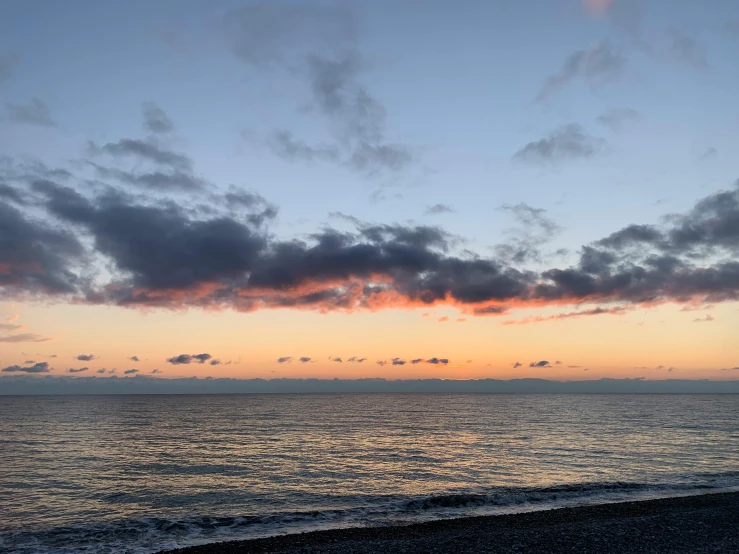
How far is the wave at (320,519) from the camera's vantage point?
2495cm

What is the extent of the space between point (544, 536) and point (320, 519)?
41.8 feet

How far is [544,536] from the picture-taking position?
24.0 metres

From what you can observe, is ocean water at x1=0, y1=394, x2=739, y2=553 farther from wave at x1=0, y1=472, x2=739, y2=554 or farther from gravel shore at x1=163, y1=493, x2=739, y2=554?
gravel shore at x1=163, y1=493, x2=739, y2=554

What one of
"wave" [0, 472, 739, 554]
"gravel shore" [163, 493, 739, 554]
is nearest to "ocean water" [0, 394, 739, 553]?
"wave" [0, 472, 739, 554]

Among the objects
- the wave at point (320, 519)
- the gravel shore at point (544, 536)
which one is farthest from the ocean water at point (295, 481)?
the gravel shore at point (544, 536)

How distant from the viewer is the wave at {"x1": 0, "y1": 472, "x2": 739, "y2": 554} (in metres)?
25.0

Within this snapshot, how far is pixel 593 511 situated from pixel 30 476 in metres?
43.5

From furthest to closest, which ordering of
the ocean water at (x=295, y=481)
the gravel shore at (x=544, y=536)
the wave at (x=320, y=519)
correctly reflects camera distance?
1. the ocean water at (x=295, y=481)
2. the wave at (x=320, y=519)
3. the gravel shore at (x=544, y=536)

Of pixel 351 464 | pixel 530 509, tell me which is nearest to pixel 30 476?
pixel 351 464

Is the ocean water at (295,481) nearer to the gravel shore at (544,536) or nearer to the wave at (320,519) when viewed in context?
the wave at (320,519)

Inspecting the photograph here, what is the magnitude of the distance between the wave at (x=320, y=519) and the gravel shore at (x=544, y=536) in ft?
7.77

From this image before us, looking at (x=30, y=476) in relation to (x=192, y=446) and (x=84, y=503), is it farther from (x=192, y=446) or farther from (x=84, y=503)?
(x=192, y=446)

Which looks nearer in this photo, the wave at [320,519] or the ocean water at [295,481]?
the wave at [320,519]

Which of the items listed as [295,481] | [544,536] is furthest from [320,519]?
[544,536]
